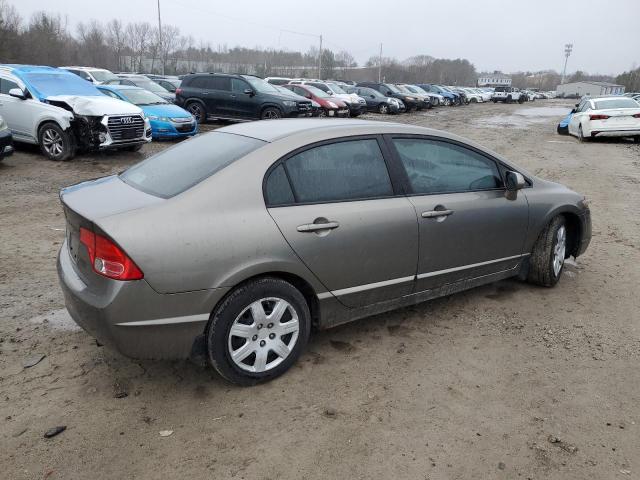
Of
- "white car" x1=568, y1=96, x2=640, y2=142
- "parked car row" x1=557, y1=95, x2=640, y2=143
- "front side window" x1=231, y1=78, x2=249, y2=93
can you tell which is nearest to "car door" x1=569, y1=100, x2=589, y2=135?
"parked car row" x1=557, y1=95, x2=640, y2=143

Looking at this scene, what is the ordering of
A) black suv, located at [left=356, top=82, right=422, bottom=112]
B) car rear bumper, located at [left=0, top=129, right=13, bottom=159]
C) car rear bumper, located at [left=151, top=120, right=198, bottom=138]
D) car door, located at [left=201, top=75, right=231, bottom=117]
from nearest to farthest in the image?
car rear bumper, located at [left=0, top=129, right=13, bottom=159]
car rear bumper, located at [left=151, top=120, right=198, bottom=138]
car door, located at [left=201, top=75, right=231, bottom=117]
black suv, located at [left=356, top=82, right=422, bottom=112]

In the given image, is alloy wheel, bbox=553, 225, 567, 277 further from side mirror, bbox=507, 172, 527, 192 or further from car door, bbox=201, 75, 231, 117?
car door, bbox=201, 75, 231, 117

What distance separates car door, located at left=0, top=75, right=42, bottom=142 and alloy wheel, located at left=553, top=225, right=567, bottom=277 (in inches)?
380

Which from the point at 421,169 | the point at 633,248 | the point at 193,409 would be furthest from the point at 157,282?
the point at 633,248

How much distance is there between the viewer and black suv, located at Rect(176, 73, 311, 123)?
16.4 m

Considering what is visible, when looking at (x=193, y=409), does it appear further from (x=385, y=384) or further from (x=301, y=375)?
(x=385, y=384)

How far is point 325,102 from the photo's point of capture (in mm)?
20828

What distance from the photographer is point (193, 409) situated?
2.97 meters

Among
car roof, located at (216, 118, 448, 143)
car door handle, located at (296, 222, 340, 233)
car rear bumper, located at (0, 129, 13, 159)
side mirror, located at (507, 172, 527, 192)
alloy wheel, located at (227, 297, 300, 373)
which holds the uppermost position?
car roof, located at (216, 118, 448, 143)

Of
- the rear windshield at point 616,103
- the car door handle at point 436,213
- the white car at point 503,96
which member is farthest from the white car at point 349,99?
the white car at point 503,96

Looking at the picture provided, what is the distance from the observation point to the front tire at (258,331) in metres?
2.96

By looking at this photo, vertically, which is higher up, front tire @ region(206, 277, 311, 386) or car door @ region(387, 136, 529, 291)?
car door @ region(387, 136, 529, 291)

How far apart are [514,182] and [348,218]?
1.68 metres

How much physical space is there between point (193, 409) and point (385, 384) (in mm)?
1184
